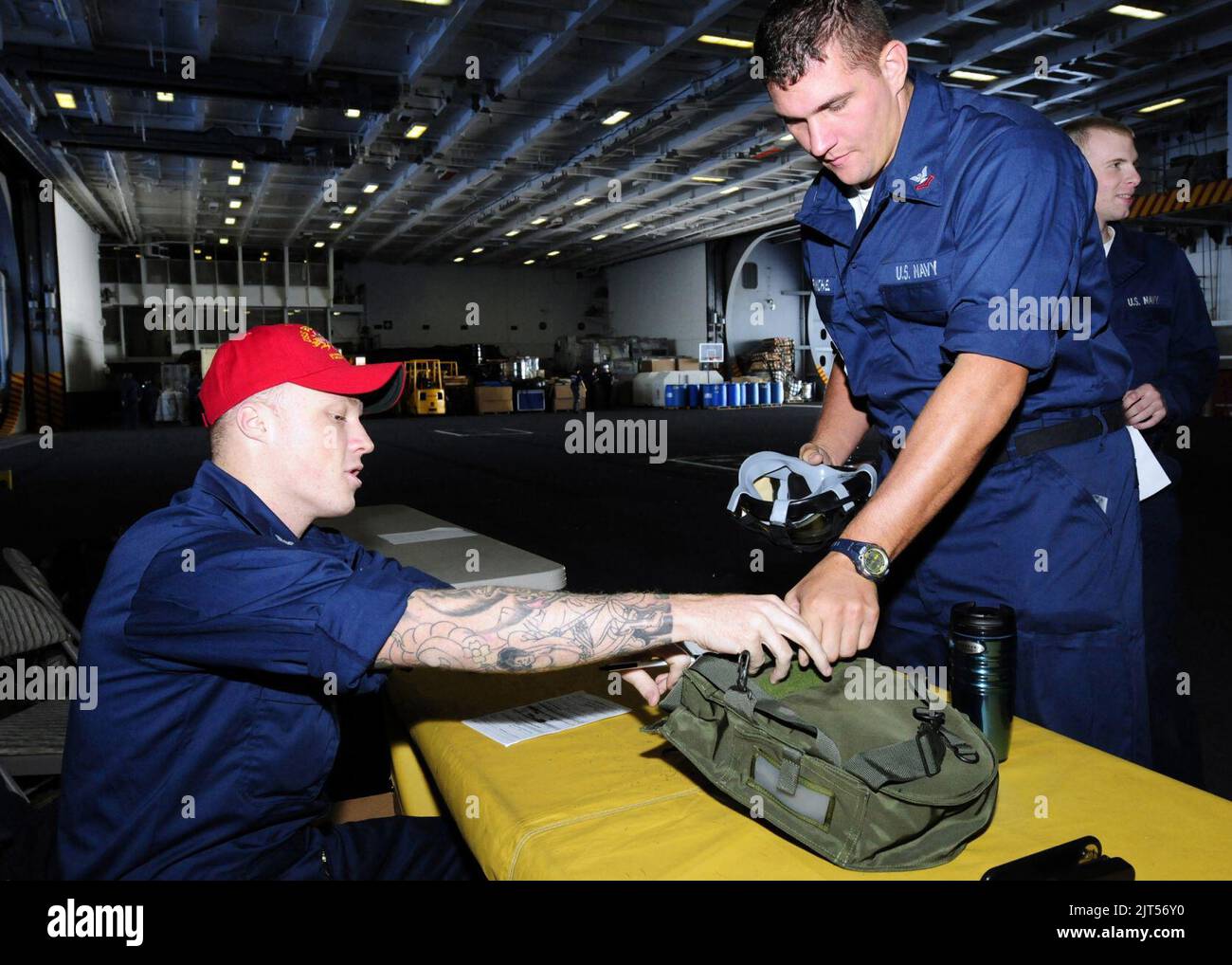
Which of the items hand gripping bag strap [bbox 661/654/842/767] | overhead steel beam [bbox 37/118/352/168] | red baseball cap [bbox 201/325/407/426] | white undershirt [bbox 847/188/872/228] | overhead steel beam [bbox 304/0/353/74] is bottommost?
hand gripping bag strap [bbox 661/654/842/767]

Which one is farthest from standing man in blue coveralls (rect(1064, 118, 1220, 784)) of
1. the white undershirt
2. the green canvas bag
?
the green canvas bag

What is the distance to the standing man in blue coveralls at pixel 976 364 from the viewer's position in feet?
5.69

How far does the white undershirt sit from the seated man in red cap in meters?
1.16

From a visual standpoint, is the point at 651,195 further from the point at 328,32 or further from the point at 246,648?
the point at 246,648

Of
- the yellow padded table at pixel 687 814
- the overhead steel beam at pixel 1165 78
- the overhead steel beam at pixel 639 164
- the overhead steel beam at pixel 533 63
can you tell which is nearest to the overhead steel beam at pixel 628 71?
the overhead steel beam at pixel 533 63

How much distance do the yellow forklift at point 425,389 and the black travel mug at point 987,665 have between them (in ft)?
91.4

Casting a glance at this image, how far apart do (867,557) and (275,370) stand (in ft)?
3.85

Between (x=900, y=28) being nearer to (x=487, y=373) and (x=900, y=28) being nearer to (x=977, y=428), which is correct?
(x=977, y=428)

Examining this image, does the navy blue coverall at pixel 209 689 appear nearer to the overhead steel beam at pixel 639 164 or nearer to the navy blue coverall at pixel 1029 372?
the navy blue coverall at pixel 1029 372

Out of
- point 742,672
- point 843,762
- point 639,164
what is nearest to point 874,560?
point 742,672

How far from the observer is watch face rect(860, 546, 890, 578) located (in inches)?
64.1

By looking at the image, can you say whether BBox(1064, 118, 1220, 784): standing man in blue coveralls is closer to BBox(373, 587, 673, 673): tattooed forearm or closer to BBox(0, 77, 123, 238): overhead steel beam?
BBox(373, 587, 673, 673): tattooed forearm

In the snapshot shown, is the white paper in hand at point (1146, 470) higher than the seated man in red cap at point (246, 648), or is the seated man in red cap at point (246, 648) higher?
the white paper in hand at point (1146, 470)
